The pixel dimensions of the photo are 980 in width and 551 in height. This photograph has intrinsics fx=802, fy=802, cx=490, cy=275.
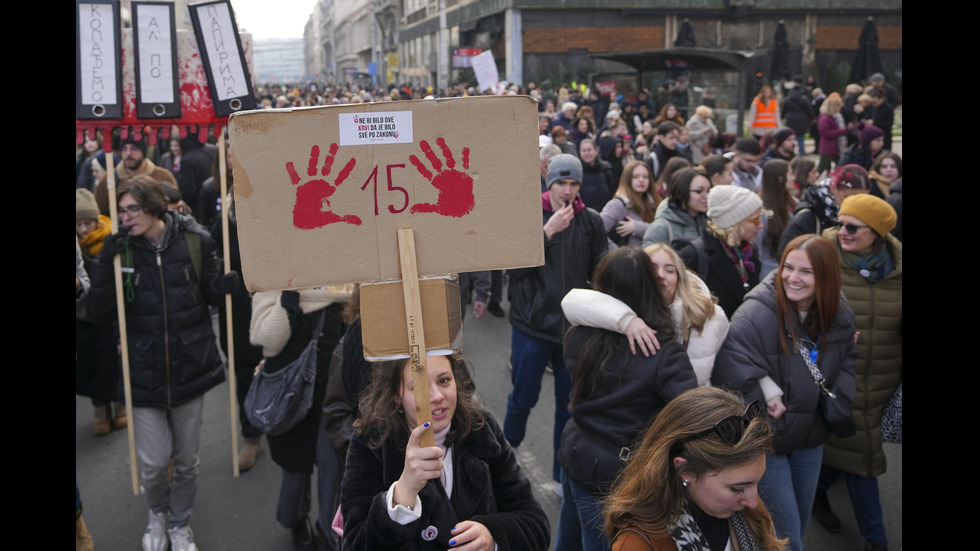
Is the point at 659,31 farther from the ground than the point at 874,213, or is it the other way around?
the point at 659,31

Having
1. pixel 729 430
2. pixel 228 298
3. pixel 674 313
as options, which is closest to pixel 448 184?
pixel 729 430

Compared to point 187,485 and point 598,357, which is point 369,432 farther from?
point 187,485

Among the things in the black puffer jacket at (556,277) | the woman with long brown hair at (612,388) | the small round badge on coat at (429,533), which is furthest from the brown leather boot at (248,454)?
the small round badge on coat at (429,533)

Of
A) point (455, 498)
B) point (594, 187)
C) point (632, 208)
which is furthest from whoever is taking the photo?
point (594, 187)

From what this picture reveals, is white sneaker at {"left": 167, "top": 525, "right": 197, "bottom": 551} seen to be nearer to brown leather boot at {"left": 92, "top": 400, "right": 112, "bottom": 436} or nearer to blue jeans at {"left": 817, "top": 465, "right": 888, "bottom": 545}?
brown leather boot at {"left": 92, "top": 400, "right": 112, "bottom": 436}

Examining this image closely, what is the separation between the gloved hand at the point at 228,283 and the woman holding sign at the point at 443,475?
1873mm

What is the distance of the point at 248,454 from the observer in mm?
5199

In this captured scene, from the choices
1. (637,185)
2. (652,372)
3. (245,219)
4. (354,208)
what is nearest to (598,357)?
(652,372)

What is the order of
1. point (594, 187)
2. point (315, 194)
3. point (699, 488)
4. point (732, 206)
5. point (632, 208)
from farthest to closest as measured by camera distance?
point (594, 187) < point (632, 208) < point (732, 206) < point (699, 488) < point (315, 194)

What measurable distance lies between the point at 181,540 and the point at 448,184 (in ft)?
9.84

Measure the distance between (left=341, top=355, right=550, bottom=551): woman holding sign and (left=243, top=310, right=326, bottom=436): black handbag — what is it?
138 cm

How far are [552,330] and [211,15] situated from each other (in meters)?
2.59

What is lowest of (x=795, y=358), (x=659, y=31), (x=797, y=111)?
(x=795, y=358)

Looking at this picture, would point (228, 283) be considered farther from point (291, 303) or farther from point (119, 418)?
point (119, 418)
